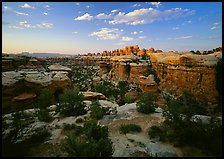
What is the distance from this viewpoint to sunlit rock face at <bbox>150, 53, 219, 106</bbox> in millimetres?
14281

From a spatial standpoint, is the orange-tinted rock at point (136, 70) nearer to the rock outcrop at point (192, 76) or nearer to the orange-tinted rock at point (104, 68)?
the rock outcrop at point (192, 76)

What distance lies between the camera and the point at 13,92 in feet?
32.3

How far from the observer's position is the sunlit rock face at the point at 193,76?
14281 mm

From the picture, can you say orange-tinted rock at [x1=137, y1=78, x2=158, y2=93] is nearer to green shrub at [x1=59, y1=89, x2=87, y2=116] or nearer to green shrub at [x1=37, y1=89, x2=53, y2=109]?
green shrub at [x1=59, y1=89, x2=87, y2=116]

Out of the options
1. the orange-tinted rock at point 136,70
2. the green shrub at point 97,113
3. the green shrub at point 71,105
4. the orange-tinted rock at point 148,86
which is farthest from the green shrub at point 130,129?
the orange-tinted rock at point 136,70

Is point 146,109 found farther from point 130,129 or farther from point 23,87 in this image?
point 23,87

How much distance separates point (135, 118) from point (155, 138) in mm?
2237

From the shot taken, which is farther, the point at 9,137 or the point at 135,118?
the point at 135,118

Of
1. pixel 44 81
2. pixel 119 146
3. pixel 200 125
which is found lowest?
pixel 119 146

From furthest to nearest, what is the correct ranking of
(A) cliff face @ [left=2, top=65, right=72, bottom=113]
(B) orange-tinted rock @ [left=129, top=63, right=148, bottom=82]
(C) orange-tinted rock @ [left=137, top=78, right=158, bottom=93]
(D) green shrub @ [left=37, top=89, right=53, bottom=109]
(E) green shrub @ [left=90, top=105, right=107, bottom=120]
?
(B) orange-tinted rock @ [left=129, top=63, right=148, bottom=82], (C) orange-tinted rock @ [left=137, top=78, right=158, bottom=93], (A) cliff face @ [left=2, top=65, right=72, bottom=113], (D) green shrub @ [left=37, top=89, right=53, bottom=109], (E) green shrub @ [left=90, top=105, right=107, bottom=120]

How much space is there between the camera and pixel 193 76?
1559 cm

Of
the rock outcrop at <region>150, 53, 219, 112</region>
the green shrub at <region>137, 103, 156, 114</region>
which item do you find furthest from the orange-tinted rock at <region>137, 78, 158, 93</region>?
the green shrub at <region>137, 103, 156, 114</region>

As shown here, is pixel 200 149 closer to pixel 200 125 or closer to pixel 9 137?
pixel 200 125

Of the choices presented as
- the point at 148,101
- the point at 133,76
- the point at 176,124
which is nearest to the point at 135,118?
the point at 148,101
